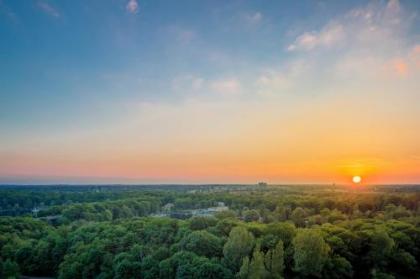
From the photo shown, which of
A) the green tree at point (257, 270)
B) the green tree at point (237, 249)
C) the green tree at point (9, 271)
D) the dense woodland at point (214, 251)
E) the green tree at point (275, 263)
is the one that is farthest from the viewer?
the green tree at point (9, 271)

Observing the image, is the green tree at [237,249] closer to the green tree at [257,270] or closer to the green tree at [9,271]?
the green tree at [257,270]

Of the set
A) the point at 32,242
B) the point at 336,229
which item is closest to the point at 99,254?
the point at 32,242

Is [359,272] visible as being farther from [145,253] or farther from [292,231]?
→ [145,253]

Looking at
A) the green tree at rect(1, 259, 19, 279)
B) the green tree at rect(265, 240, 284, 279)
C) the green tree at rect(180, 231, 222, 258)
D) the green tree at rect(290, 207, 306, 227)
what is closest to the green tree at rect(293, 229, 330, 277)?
the green tree at rect(265, 240, 284, 279)

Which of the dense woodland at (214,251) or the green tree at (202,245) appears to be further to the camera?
the green tree at (202,245)

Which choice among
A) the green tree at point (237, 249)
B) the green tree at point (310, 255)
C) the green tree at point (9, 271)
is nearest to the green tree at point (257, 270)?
the green tree at point (237, 249)

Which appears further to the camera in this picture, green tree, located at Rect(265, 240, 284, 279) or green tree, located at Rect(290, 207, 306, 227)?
green tree, located at Rect(290, 207, 306, 227)

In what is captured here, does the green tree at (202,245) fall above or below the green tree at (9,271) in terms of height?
above

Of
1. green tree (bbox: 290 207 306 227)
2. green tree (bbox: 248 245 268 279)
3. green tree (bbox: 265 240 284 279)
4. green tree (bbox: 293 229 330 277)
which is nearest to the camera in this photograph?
green tree (bbox: 248 245 268 279)

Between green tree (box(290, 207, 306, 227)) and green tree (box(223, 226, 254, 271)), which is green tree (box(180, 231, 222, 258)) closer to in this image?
green tree (box(223, 226, 254, 271))

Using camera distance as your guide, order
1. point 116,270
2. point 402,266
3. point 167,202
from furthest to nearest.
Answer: point 167,202
point 402,266
point 116,270

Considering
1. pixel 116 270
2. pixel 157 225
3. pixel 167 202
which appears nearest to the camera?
pixel 116 270
